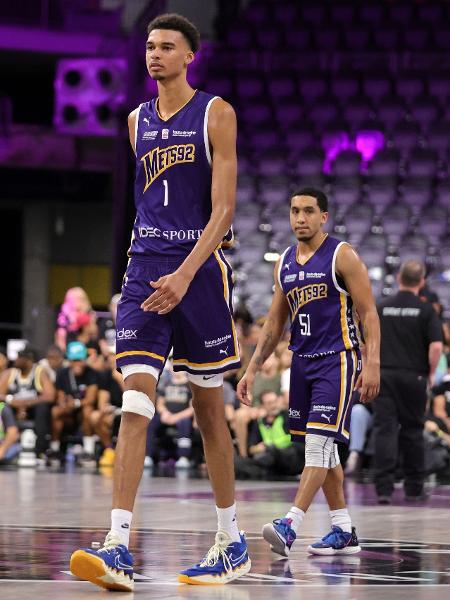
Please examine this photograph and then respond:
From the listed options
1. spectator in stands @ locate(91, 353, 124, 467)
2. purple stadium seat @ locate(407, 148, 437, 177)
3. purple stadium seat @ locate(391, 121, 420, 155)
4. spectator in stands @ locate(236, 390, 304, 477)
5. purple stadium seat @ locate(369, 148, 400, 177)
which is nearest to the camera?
spectator in stands @ locate(236, 390, 304, 477)

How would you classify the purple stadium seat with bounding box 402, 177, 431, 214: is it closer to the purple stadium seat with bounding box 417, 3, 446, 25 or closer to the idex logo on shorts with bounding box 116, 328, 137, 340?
the purple stadium seat with bounding box 417, 3, 446, 25

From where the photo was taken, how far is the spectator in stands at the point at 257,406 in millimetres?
12594

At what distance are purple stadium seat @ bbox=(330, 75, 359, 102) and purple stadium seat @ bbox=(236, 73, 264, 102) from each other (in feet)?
3.99

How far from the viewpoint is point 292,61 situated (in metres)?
20.6

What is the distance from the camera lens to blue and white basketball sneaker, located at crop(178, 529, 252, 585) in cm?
465

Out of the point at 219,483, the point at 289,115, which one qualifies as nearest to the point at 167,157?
the point at 219,483

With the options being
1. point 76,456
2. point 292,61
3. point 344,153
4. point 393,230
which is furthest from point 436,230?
point 76,456

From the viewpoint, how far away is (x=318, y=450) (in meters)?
6.16

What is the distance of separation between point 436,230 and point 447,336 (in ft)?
17.7

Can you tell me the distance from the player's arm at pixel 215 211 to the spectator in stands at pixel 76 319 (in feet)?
34.1

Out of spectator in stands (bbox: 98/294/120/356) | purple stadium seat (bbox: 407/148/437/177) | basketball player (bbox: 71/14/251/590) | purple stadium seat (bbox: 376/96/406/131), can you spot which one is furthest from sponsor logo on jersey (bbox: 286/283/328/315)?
purple stadium seat (bbox: 376/96/406/131)

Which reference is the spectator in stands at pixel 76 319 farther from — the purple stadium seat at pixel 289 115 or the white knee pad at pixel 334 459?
the white knee pad at pixel 334 459

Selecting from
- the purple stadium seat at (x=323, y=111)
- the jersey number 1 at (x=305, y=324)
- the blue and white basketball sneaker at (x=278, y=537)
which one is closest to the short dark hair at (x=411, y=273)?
the jersey number 1 at (x=305, y=324)

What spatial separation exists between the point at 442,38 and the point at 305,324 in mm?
15377
